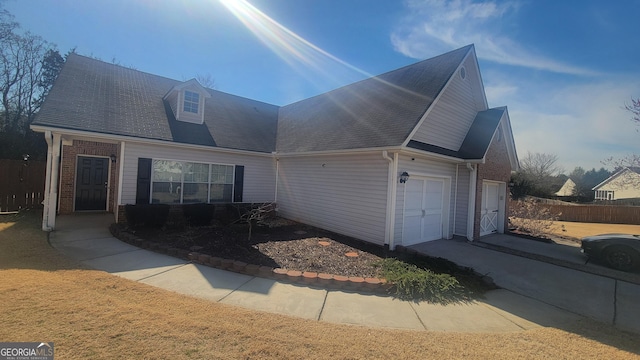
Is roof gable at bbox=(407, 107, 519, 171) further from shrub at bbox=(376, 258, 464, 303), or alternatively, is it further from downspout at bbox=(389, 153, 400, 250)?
shrub at bbox=(376, 258, 464, 303)

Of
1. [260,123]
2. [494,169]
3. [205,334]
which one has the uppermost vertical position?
[260,123]

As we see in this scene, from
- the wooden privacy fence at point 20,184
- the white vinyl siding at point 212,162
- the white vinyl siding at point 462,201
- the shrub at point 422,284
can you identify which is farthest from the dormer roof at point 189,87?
the white vinyl siding at point 462,201

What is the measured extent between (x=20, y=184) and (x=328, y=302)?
14.5 metres

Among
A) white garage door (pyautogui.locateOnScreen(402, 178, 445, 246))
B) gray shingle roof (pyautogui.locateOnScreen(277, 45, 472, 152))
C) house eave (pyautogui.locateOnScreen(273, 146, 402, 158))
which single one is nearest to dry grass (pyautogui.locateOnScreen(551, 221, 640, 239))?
white garage door (pyautogui.locateOnScreen(402, 178, 445, 246))

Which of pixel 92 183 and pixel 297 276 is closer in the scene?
pixel 297 276

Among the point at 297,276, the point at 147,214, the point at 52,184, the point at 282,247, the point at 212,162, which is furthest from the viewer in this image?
the point at 212,162

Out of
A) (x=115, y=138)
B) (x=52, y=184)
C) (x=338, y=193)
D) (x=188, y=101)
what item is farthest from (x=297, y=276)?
(x=188, y=101)

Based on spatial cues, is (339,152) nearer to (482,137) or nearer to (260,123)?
(482,137)

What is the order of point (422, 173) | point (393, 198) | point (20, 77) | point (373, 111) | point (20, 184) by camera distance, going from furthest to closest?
point (20, 77)
point (20, 184)
point (373, 111)
point (422, 173)
point (393, 198)

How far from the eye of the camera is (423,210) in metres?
Answer: 9.16

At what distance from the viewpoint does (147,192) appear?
9453 millimetres

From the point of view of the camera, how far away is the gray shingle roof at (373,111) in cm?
877

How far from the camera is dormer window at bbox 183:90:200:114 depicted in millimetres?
11406
